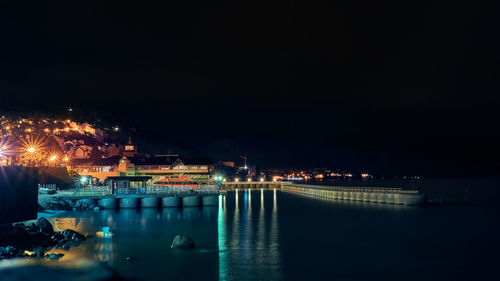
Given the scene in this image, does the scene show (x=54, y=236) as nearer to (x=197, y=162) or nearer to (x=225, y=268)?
(x=225, y=268)

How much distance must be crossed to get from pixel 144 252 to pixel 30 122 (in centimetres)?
15871

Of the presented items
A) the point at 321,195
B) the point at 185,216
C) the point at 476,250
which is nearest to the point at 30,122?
the point at 321,195

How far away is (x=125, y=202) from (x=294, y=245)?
3731cm

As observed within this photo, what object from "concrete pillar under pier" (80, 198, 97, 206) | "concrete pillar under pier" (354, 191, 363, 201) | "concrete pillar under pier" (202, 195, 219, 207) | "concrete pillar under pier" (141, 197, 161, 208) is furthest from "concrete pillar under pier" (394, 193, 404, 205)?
"concrete pillar under pier" (80, 198, 97, 206)

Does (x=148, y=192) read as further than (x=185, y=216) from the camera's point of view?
Yes

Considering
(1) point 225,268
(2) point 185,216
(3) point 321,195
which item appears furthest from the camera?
(3) point 321,195

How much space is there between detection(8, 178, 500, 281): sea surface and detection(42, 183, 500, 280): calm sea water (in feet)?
0.25

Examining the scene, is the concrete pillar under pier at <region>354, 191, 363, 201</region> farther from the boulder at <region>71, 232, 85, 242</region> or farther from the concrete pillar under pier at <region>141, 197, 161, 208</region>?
the boulder at <region>71, 232, 85, 242</region>

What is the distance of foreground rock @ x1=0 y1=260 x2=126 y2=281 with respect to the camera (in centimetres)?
2639

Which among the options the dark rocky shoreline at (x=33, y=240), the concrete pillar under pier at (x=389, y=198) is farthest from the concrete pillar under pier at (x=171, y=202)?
the concrete pillar under pier at (x=389, y=198)

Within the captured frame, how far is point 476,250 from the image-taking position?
136 feet

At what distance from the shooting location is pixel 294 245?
4312cm

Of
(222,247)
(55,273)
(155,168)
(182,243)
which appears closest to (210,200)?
(222,247)

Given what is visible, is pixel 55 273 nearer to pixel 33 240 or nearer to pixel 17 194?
pixel 33 240
